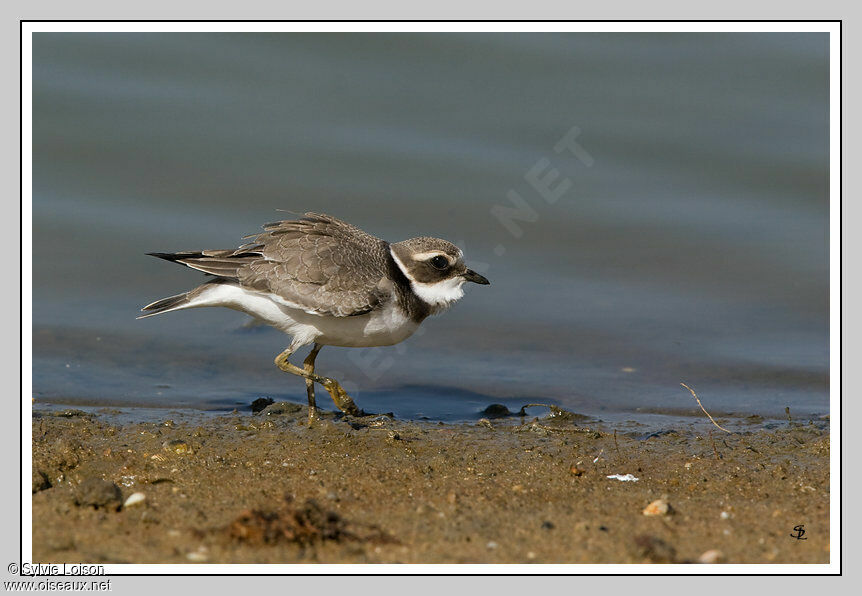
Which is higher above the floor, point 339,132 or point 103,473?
point 339,132

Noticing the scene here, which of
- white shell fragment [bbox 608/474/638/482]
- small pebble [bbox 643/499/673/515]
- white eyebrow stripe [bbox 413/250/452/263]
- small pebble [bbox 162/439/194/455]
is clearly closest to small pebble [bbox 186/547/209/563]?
small pebble [bbox 162/439/194/455]

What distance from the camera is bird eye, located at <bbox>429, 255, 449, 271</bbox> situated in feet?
27.1

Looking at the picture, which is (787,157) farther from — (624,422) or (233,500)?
(233,500)

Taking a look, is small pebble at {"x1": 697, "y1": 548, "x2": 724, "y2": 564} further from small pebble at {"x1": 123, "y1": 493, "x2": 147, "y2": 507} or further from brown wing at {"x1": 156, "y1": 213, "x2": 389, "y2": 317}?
brown wing at {"x1": 156, "y1": 213, "x2": 389, "y2": 317}

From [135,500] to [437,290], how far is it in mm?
3492

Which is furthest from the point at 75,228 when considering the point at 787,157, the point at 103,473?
the point at 787,157

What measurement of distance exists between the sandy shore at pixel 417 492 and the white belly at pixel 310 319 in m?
0.74

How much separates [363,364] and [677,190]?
18.6 feet

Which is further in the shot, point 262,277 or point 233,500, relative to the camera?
point 262,277

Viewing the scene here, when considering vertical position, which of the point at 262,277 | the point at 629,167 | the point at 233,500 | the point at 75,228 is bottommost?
the point at 233,500

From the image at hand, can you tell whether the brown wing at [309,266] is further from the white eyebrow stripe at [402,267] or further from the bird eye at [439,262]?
the bird eye at [439,262]

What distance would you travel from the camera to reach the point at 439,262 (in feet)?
27.2

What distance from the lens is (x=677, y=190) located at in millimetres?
13320

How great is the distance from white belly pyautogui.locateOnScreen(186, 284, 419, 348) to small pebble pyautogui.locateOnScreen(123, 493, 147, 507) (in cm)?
241
